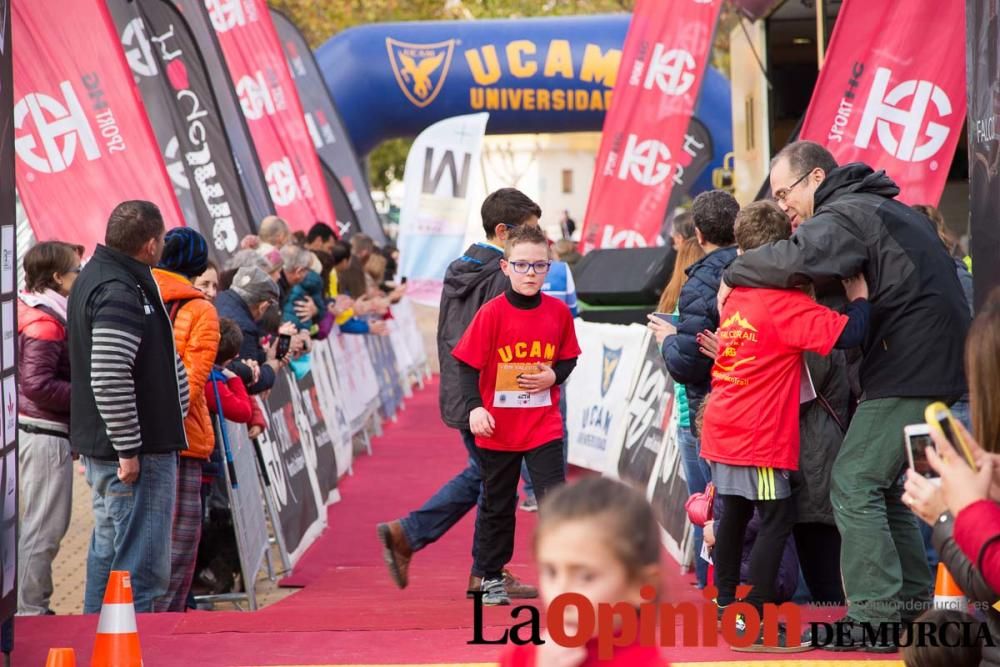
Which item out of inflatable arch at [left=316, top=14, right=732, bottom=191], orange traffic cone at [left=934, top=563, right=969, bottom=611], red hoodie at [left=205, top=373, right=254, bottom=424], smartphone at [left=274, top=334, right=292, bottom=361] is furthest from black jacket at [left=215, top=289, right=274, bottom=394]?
inflatable arch at [left=316, top=14, right=732, bottom=191]

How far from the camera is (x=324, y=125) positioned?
69.8ft

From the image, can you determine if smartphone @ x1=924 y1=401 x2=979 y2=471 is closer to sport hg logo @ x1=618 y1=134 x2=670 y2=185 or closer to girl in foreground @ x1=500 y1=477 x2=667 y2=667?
girl in foreground @ x1=500 y1=477 x2=667 y2=667

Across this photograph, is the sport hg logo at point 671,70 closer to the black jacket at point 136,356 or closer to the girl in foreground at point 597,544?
the black jacket at point 136,356

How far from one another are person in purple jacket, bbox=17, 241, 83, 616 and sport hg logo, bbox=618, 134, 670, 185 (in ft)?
30.8

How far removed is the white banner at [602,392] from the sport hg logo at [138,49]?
4136mm

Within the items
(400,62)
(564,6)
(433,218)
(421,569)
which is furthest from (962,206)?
(564,6)

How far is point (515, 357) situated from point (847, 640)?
2.01 m

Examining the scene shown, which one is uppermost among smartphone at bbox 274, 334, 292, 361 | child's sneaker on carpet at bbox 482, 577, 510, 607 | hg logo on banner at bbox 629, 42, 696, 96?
child's sneaker on carpet at bbox 482, 577, 510, 607

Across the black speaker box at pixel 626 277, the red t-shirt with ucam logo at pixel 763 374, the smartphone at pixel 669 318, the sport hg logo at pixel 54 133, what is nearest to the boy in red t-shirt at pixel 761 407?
the red t-shirt with ucam logo at pixel 763 374

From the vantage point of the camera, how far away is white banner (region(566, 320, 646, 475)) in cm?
1118

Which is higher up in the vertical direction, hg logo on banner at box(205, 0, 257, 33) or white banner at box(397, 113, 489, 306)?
hg logo on banner at box(205, 0, 257, 33)

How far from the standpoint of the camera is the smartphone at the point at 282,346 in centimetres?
967

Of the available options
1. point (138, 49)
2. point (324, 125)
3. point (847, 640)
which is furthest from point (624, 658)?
point (324, 125)

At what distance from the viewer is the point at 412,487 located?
1240 centimetres
